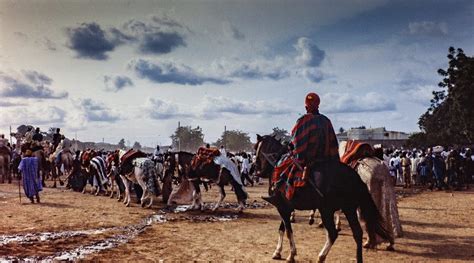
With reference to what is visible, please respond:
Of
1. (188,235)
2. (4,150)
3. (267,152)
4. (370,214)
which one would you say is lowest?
(188,235)

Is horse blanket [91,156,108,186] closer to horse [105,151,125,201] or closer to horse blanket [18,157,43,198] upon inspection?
horse [105,151,125,201]

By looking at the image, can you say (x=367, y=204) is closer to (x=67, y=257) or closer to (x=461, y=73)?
(x=67, y=257)

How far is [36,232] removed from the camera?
10.1 m

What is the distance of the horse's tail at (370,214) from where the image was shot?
7.27 m

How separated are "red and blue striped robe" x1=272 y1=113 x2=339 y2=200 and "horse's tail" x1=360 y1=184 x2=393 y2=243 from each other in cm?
80

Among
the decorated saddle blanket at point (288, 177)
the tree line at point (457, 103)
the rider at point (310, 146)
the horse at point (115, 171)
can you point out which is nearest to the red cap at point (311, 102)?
the rider at point (310, 146)

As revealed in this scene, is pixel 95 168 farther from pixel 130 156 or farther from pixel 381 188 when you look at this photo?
pixel 381 188

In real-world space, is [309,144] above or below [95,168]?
above

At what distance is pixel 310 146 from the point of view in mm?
7262

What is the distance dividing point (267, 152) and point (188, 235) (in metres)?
2.76

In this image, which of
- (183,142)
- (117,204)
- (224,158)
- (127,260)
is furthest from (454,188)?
(183,142)

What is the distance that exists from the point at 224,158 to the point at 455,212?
323 inches

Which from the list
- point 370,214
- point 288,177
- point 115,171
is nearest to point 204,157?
point 115,171

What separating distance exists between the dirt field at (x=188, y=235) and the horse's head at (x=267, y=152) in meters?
1.57
